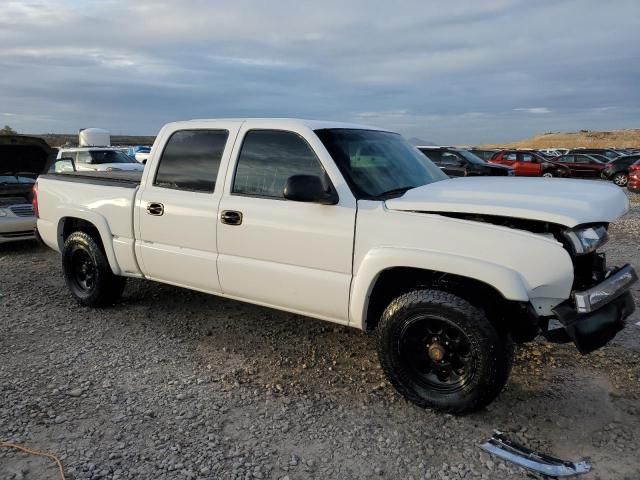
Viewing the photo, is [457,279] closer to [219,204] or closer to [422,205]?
[422,205]

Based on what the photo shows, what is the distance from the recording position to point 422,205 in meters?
3.30

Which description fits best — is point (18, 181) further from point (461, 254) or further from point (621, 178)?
point (621, 178)

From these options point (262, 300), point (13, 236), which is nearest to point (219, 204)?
point (262, 300)

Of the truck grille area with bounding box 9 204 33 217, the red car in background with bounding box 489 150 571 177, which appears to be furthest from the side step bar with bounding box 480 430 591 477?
the red car in background with bounding box 489 150 571 177

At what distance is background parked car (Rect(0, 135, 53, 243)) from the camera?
8.14 metres

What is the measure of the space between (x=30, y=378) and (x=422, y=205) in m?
3.12

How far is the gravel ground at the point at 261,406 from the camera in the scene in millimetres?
2902

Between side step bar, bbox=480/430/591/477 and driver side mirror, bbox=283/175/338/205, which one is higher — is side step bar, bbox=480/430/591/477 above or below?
below

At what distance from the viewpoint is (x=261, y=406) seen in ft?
11.5

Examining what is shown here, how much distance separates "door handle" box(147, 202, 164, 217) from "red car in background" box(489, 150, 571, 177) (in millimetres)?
21917

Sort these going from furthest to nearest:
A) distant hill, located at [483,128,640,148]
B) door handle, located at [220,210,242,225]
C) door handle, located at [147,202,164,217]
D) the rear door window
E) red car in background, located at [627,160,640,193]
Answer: distant hill, located at [483,128,640,148] < red car in background, located at [627,160,640,193] < door handle, located at [147,202,164,217] < door handle, located at [220,210,242,225] < the rear door window

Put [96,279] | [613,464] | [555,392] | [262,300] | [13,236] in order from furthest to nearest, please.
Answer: [13,236] < [96,279] < [262,300] < [555,392] < [613,464]

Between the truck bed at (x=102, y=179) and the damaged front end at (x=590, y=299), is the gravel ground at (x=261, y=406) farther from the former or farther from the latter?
the truck bed at (x=102, y=179)

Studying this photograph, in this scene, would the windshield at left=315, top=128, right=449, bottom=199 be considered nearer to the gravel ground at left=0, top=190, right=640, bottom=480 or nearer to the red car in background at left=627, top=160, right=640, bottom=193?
the gravel ground at left=0, top=190, right=640, bottom=480
